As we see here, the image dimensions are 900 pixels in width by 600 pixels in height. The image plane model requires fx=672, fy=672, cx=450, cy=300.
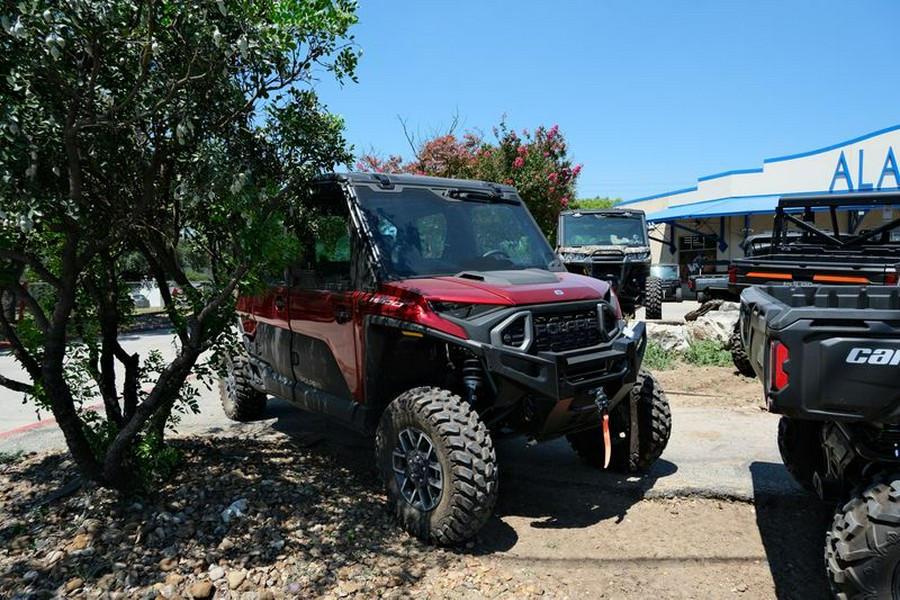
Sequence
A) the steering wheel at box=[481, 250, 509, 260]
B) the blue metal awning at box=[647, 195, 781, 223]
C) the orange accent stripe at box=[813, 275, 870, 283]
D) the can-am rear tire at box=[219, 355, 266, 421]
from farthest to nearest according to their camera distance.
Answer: the blue metal awning at box=[647, 195, 781, 223], the can-am rear tire at box=[219, 355, 266, 421], the orange accent stripe at box=[813, 275, 870, 283], the steering wheel at box=[481, 250, 509, 260]

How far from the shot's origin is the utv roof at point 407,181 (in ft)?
14.7

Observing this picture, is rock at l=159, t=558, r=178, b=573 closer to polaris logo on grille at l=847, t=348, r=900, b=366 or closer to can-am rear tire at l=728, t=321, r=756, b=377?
polaris logo on grille at l=847, t=348, r=900, b=366

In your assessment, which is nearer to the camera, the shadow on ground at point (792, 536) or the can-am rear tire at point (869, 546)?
the can-am rear tire at point (869, 546)

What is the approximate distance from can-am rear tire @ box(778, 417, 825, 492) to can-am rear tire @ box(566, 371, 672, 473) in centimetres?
83

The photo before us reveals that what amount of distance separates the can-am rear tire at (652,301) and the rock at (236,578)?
1229 cm

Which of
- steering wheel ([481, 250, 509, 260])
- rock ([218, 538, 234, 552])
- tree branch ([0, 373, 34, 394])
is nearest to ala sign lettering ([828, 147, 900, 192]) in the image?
steering wheel ([481, 250, 509, 260])

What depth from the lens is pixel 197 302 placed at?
4152 mm

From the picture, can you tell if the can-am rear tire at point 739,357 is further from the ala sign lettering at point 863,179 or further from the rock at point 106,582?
the ala sign lettering at point 863,179

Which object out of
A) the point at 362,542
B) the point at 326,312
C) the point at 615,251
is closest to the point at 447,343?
the point at 326,312

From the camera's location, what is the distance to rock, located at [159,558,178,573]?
135 inches

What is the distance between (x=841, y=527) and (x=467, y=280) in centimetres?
228

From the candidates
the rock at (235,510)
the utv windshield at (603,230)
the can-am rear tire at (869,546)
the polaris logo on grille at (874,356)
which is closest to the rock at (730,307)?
the utv windshield at (603,230)

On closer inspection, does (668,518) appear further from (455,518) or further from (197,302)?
(197,302)

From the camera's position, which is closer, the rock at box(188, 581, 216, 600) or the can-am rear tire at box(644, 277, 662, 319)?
the rock at box(188, 581, 216, 600)
